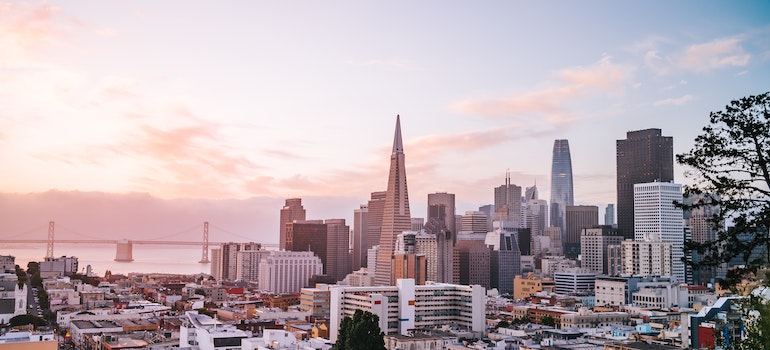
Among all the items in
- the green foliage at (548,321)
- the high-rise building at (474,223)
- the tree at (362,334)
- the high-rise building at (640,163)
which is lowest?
the green foliage at (548,321)

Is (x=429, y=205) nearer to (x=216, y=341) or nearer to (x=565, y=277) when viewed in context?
(x=565, y=277)

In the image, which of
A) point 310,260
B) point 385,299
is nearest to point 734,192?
point 385,299

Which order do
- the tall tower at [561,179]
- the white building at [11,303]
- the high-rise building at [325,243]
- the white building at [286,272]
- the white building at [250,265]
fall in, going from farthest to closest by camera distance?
the tall tower at [561,179], the high-rise building at [325,243], the white building at [250,265], the white building at [286,272], the white building at [11,303]

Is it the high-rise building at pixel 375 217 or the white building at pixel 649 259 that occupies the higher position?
the high-rise building at pixel 375 217

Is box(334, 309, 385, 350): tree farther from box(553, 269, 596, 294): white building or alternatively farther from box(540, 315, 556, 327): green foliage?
box(553, 269, 596, 294): white building

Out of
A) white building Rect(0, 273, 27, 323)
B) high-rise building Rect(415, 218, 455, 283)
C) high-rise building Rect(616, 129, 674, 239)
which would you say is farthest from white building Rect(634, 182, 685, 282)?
white building Rect(0, 273, 27, 323)

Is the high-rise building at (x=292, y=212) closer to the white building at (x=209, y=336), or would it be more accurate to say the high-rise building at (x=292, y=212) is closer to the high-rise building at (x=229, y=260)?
the high-rise building at (x=229, y=260)

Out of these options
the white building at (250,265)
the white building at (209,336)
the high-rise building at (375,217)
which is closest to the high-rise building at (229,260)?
the white building at (250,265)
